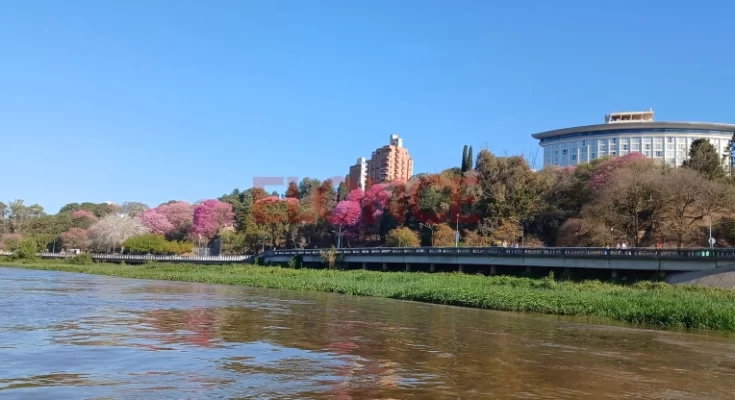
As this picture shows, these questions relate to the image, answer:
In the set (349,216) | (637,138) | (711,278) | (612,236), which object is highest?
(637,138)

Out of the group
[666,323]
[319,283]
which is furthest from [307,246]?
[666,323]

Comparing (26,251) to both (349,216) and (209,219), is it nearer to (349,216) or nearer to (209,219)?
(209,219)

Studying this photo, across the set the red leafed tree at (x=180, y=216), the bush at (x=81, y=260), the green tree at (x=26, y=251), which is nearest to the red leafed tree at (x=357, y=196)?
the red leafed tree at (x=180, y=216)

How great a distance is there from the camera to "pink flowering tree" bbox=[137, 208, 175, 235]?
130000 millimetres

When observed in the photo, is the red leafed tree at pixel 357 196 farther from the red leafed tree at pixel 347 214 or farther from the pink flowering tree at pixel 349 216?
the red leafed tree at pixel 347 214

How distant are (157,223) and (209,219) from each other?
15.3 m

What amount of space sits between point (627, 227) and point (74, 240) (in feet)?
369

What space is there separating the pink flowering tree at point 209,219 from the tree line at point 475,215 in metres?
0.23

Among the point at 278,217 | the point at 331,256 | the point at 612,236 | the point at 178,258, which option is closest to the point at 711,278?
the point at 612,236

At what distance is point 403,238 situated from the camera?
82.6m

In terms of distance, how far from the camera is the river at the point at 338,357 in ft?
42.0

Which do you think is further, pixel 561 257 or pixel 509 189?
pixel 509 189

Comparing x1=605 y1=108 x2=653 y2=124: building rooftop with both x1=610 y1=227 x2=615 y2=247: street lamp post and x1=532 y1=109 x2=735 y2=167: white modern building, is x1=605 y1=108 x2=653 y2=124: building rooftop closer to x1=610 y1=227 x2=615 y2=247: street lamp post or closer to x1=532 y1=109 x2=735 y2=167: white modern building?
x1=532 y1=109 x2=735 y2=167: white modern building

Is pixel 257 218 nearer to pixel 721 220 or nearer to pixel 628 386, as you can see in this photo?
pixel 721 220
